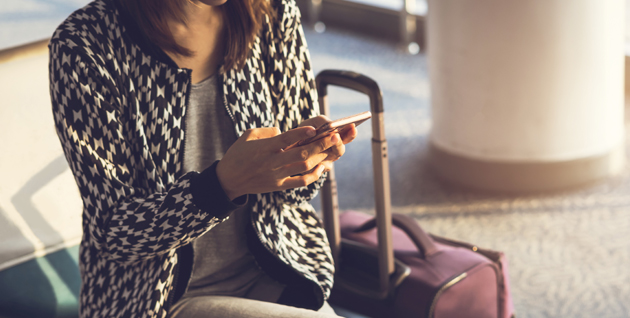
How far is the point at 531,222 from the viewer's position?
276 cm

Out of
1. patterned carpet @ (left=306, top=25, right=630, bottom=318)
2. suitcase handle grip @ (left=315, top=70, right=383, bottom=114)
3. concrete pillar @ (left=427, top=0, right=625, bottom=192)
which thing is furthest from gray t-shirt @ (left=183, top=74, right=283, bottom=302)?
concrete pillar @ (left=427, top=0, right=625, bottom=192)

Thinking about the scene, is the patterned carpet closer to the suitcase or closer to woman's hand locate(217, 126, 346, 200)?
the suitcase

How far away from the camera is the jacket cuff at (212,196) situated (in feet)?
3.25

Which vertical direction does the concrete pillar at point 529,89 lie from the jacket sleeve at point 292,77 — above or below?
below

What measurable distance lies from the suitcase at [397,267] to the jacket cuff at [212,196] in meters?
0.64

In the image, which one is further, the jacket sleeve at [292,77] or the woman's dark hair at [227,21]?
the jacket sleeve at [292,77]

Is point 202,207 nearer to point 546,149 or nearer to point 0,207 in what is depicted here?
point 0,207

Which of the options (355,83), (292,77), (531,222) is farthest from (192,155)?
(531,222)

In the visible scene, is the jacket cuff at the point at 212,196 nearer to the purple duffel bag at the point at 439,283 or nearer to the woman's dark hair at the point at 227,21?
the woman's dark hair at the point at 227,21

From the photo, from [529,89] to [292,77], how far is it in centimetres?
183

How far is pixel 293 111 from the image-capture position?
1341 millimetres

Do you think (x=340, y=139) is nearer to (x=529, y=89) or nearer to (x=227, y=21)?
(x=227, y=21)

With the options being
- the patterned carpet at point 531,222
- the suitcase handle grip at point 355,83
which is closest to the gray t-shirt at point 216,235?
the suitcase handle grip at point 355,83

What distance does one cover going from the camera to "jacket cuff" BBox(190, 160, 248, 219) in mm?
991
